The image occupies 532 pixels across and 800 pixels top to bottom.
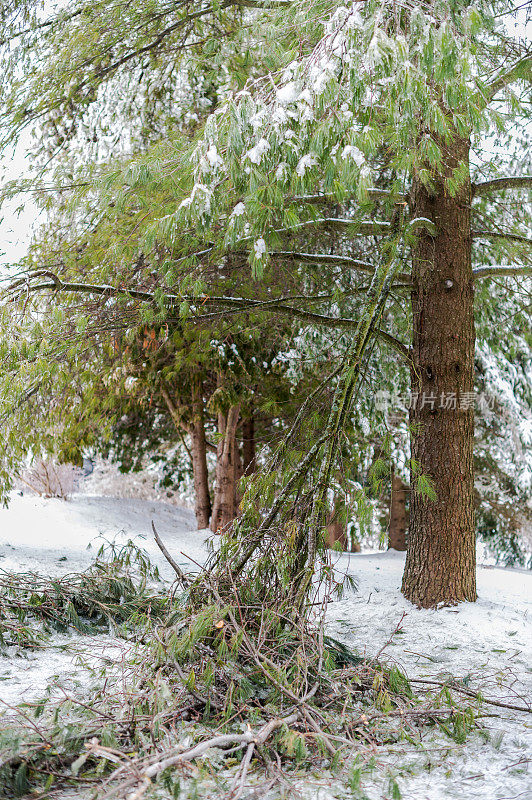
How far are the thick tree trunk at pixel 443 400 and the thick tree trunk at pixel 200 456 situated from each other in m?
3.74

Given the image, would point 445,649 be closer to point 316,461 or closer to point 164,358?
point 316,461

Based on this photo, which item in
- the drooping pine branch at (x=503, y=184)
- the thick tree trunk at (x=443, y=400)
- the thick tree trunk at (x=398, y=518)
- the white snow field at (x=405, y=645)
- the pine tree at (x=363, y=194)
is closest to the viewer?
the white snow field at (x=405, y=645)

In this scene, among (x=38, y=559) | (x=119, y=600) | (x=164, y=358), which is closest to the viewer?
(x=119, y=600)

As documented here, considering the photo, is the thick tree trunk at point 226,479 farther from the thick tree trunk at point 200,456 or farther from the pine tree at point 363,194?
the pine tree at point 363,194

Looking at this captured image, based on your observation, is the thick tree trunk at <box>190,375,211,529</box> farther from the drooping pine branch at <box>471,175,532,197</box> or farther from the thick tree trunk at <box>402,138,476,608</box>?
the drooping pine branch at <box>471,175,532,197</box>

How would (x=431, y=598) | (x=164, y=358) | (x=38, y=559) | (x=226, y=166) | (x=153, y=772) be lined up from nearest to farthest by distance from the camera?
(x=153, y=772), (x=226, y=166), (x=431, y=598), (x=38, y=559), (x=164, y=358)

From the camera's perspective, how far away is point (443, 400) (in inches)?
185

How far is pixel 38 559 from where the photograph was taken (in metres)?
5.45

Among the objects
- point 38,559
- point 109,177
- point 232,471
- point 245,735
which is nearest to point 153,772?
point 245,735

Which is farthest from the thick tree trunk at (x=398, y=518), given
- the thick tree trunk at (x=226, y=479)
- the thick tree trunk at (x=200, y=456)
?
the thick tree trunk at (x=200, y=456)

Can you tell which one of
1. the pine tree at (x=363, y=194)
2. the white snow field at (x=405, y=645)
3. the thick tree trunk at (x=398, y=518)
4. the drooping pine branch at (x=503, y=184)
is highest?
the drooping pine branch at (x=503, y=184)

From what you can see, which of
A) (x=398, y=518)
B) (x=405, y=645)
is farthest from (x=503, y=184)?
(x=398, y=518)

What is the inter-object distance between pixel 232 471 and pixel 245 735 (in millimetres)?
6085

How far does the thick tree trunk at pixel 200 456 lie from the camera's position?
8070 mm
